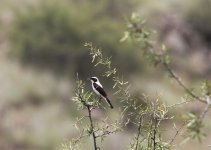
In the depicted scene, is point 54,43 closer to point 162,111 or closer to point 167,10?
point 167,10

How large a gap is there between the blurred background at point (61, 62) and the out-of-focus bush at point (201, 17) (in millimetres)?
67

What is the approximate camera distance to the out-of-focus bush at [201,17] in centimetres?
3328

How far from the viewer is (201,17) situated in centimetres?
3372

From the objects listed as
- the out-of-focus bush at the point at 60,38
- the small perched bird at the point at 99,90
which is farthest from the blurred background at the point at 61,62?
the small perched bird at the point at 99,90

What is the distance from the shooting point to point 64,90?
86.1ft

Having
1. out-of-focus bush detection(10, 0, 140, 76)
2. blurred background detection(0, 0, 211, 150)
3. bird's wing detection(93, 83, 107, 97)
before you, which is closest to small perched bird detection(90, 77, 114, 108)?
bird's wing detection(93, 83, 107, 97)

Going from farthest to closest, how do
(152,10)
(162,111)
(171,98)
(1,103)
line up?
(152,10) → (171,98) → (1,103) → (162,111)

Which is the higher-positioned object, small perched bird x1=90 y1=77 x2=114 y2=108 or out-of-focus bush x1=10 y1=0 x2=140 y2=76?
out-of-focus bush x1=10 y1=0 x2=140 y2=76

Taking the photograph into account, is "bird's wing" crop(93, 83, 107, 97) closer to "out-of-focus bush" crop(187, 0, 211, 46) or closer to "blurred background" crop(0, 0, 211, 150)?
"blurred background" crop(0, 0, 211, 150)

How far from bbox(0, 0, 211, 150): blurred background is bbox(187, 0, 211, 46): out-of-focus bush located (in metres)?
0.07

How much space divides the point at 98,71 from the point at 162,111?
19159mm

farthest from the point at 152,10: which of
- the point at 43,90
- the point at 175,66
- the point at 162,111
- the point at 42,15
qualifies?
the point at 162,111

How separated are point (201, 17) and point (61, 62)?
9127mm

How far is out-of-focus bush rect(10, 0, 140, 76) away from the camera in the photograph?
26.8m
